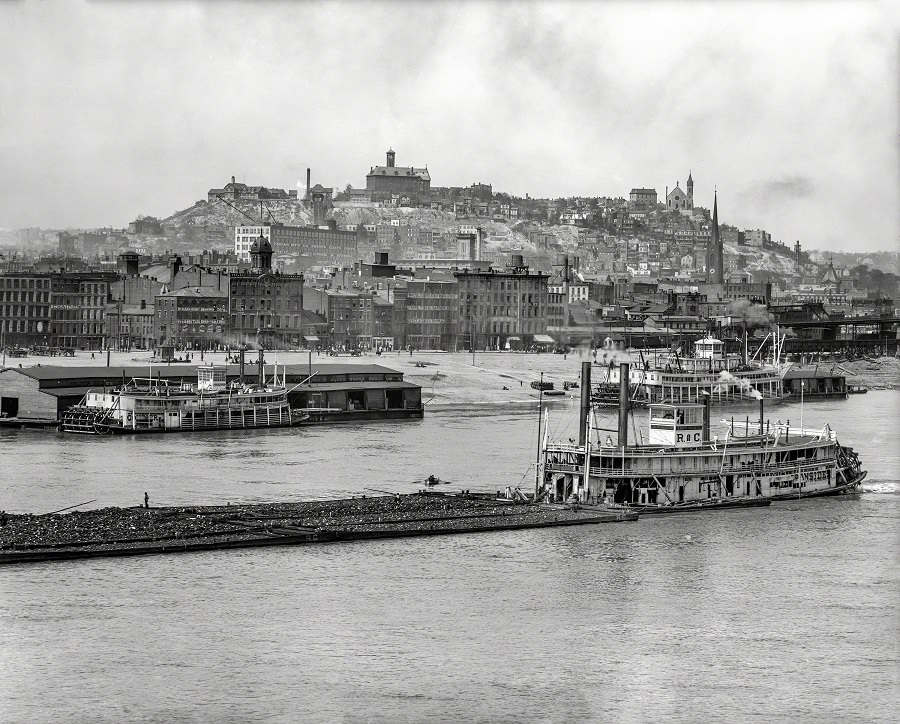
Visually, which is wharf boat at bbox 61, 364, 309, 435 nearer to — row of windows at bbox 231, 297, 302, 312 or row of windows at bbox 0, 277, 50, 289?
row of windows at bbox 0, 277, 50, 289

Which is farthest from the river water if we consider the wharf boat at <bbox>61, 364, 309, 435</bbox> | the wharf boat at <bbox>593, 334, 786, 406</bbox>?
the wharf boat at <bbox>593, 334, 786, 406</bbox>

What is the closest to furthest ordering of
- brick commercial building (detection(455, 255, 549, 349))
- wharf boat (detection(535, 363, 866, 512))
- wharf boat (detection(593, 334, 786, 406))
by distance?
1. wharf boat (detection(535, 363, 866, 512))
2. wharf boat (detection(593, 334, 786, 406))
3. brick commercial building (detection(455, 255, 549, 349))

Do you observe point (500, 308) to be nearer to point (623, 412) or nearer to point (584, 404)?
point (584, 404)

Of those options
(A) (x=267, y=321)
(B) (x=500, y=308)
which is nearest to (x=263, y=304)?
(A) (x=267, y=321)

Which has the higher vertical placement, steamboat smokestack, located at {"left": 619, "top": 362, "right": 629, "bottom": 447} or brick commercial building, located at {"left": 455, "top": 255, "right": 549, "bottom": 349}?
brick commercial building, located at {"left": 455, "top": 255, "right": 549, "bottom": 349}

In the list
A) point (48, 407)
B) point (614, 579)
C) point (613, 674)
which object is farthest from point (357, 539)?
point (48, 407)

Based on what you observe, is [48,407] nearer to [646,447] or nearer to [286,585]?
[646,447]
